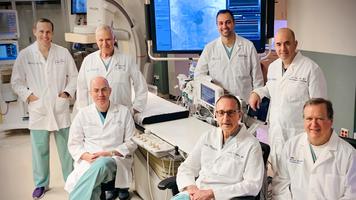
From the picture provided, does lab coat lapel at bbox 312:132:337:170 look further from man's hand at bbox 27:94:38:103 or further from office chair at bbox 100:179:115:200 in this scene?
man's hand at bbox 27:94:38:103

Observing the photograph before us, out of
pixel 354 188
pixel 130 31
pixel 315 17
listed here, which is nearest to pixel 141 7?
pixel 130 31

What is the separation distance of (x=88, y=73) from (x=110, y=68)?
182 millimetres

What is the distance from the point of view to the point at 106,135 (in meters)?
3.06

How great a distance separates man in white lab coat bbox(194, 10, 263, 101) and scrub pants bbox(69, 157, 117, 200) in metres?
1.01

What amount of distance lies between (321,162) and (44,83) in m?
2.41

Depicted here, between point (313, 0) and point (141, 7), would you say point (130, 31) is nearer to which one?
point (141, 7)

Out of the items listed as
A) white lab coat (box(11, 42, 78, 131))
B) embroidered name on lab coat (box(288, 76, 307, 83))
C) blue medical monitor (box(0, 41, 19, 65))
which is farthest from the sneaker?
embroidered name on lab coat (box(288, 76, 307, 83))

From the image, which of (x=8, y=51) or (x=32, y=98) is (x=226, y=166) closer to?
(x=32, y=98)

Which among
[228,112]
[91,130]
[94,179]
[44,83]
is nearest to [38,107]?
[44,83]

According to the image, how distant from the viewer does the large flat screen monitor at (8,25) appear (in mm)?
5309

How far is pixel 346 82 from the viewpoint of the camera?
3.96 m

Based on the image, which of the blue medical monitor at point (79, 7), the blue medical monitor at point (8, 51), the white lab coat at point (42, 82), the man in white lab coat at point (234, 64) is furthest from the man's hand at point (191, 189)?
the blue medical monitor at point (8, 51)

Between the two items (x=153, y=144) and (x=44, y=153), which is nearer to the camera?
(x=153, y=144)

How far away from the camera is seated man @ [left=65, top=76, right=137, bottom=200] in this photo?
2.95 m
